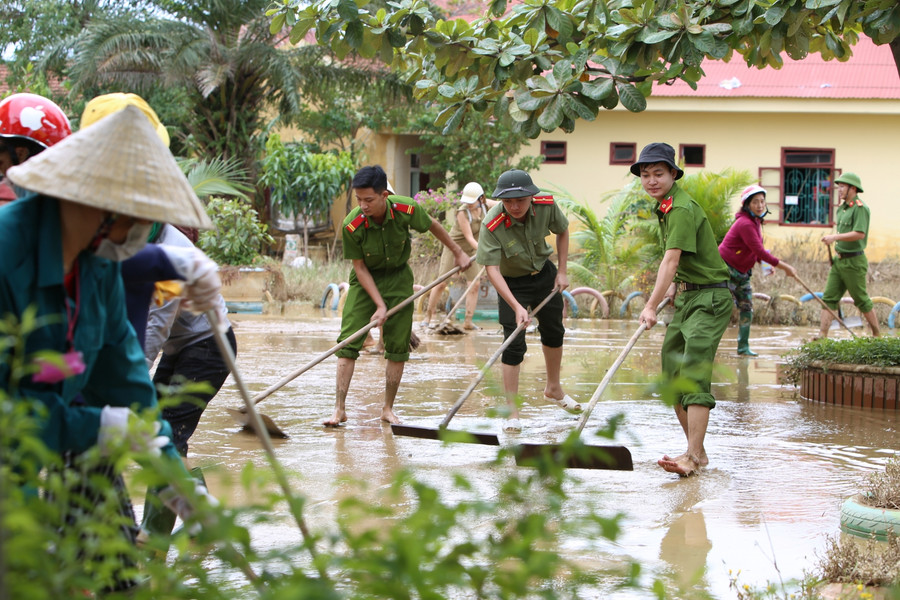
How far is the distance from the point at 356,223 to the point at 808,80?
17642 mm

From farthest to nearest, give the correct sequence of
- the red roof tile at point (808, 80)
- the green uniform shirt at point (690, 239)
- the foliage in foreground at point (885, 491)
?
1. the red roof tile at point (808, 80)
2. the green uniform shirt at point (690, 239)
3. the foliage in foreground at point (885, 491)

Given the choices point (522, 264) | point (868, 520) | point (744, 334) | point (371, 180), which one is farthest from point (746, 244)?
point (868, 520)

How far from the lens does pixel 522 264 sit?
7.20 meters

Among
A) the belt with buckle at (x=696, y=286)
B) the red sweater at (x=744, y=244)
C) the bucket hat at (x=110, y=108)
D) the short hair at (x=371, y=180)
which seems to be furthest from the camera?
the red sweater at (x=744, y=244)

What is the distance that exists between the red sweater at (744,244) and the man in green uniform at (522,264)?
2445mm

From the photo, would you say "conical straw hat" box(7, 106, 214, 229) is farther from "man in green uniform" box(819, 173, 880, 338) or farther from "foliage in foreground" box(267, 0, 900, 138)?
"man in green uniform" box(819, 173, 880, 338)

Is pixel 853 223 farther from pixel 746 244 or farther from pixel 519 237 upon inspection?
pixel 519 237

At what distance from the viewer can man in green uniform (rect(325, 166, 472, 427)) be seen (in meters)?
6.71

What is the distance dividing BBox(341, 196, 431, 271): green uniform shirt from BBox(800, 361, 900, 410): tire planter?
3432 millimetres

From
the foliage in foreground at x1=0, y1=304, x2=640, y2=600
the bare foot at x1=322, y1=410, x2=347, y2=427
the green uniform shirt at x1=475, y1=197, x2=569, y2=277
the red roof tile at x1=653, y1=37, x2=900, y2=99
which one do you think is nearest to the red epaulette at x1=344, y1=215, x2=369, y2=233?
the green uniform shirt at x1=475, y1=197, x2=569, y2=277

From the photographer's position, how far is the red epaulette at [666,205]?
5562 millimetres

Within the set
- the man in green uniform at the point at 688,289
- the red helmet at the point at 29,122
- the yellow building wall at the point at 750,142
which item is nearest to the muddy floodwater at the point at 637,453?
the man in green uniform at the point at 688,289

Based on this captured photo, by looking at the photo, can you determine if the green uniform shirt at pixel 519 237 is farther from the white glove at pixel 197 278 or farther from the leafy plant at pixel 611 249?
the leafy plant at pixel 611 249

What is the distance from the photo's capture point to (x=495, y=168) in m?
21.4
